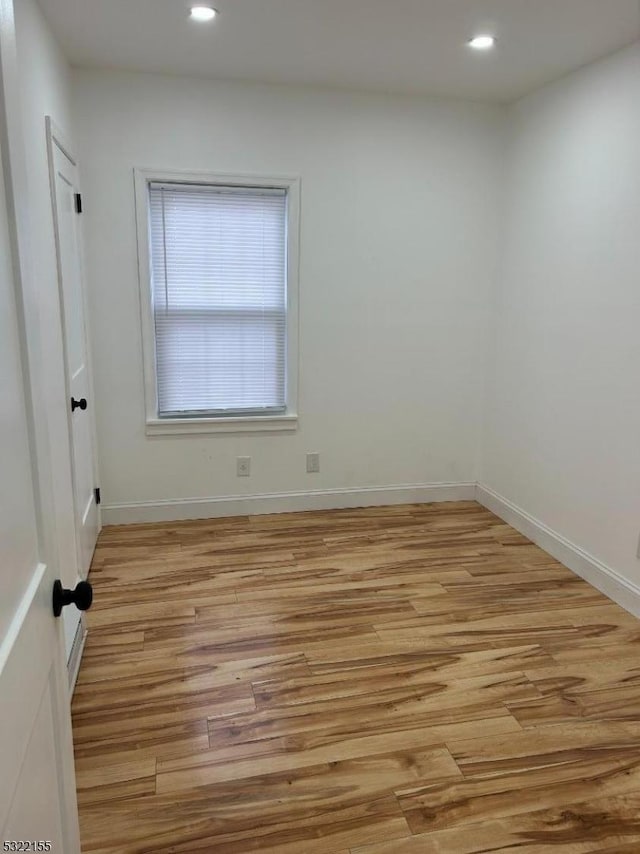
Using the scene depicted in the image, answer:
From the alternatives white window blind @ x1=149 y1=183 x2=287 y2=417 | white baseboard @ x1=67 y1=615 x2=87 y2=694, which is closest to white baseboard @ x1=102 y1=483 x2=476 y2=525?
white window blind @ x1=149 y1=183 x2=287 y2=417

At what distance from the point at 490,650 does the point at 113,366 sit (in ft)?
8.56

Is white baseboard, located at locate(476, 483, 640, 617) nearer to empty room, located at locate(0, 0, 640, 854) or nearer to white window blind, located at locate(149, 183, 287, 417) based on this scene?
empty room, located at locate(0, 0, 640, 854)

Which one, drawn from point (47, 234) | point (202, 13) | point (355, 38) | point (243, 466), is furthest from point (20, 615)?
point (243, 466)

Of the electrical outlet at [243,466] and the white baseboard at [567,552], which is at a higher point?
the electrical outlet at [243,466]

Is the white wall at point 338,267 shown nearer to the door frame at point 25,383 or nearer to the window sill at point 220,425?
the window sill at point 220,425

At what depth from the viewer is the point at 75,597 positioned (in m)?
1.07

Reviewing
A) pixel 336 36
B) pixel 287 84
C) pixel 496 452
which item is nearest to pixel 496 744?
pixel 496 452

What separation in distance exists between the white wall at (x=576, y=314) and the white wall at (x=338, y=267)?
0.33 metres

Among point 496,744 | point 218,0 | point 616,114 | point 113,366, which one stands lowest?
point 496,744

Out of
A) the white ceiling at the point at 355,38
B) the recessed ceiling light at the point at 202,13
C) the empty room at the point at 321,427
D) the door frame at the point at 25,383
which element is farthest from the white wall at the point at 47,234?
the door frame at the point at 25,383

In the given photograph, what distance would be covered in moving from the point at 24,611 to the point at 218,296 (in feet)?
9.74

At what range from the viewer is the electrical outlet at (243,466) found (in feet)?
12.8

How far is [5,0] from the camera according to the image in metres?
0.90

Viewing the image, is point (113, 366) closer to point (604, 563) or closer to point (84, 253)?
point (84, 253)
